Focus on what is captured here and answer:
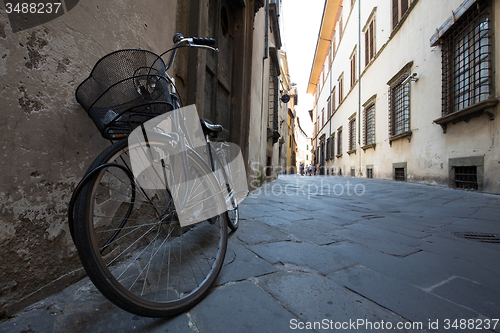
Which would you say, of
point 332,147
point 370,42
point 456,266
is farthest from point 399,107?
point 332,147

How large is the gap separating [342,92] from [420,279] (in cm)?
1617

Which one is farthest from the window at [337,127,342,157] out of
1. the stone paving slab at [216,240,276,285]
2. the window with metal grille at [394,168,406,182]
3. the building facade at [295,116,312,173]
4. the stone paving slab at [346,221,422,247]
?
the building facade at [295,116,312,173]

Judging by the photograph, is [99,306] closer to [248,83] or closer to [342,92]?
[248,83]

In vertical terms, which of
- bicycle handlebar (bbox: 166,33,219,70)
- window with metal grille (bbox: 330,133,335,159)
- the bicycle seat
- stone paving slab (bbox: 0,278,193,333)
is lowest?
stone paving slab (bbox: 0,278,193,333)

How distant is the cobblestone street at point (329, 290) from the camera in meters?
0.87

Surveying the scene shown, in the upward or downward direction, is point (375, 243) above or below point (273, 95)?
below

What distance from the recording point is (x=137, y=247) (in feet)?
4.91

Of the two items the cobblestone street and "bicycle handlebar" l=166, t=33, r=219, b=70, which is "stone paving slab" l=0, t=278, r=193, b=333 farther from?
"bicycle handlebar" l=166, t=33, r=219, b=70

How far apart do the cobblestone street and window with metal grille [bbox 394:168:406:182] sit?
6.09 meters

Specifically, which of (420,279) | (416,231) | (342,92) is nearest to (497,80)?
(416,231)

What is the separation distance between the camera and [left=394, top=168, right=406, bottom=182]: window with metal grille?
7.54 metres

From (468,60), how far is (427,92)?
140cm

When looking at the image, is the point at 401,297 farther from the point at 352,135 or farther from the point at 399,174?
the point at 352,135

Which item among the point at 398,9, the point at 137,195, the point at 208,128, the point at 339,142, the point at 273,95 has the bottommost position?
the point at 137,195
